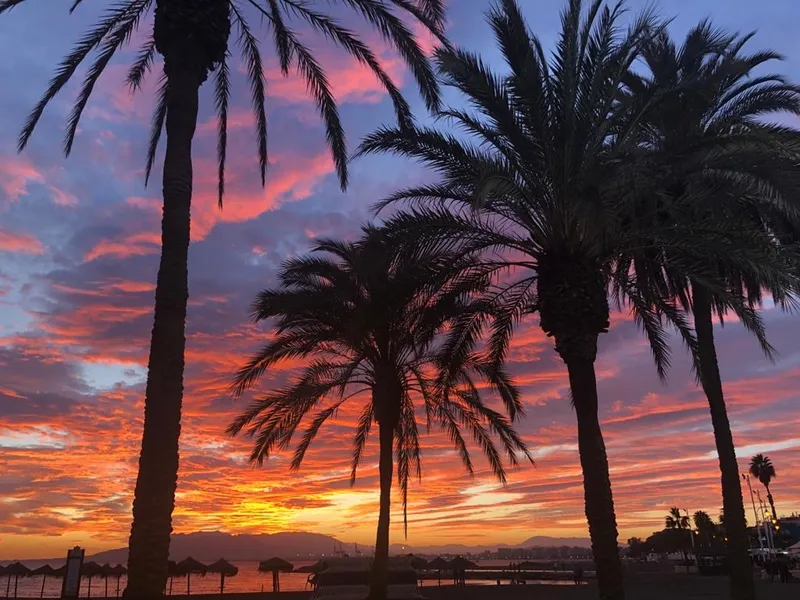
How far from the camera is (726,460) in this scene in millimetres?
16203

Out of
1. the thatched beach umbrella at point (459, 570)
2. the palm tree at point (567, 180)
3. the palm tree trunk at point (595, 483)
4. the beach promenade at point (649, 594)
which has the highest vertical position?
the palm tree at point (567, 180)

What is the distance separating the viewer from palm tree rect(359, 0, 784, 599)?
11164mm

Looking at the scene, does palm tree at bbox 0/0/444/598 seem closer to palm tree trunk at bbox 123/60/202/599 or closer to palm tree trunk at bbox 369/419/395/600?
palm tree trunk at bbox 123/60/202/599

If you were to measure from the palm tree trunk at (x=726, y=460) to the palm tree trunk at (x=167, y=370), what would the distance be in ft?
43.2

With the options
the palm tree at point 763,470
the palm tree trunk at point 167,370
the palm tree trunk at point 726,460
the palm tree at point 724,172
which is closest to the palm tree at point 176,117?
the palm tree trunk at point 167,370

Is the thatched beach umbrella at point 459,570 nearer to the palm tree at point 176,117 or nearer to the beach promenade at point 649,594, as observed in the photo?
the beach promenade at point 649,594

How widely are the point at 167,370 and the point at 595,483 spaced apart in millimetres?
7115

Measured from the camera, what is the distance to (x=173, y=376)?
8.02 m

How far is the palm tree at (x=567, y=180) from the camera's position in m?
11.2

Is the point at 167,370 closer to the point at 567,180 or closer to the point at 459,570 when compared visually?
the point at 567,180

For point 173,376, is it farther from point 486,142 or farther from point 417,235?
point 486,142

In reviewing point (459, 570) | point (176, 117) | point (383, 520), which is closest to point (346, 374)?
point (383, 520)

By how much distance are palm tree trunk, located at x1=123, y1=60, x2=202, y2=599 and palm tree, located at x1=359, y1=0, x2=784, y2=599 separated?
411 centimetres

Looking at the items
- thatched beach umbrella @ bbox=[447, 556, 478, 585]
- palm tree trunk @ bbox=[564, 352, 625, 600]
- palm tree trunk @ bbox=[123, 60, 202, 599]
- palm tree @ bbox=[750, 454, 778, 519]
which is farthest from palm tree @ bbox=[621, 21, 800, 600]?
palm tree @ bbox=[750, 454, 778, 519]
